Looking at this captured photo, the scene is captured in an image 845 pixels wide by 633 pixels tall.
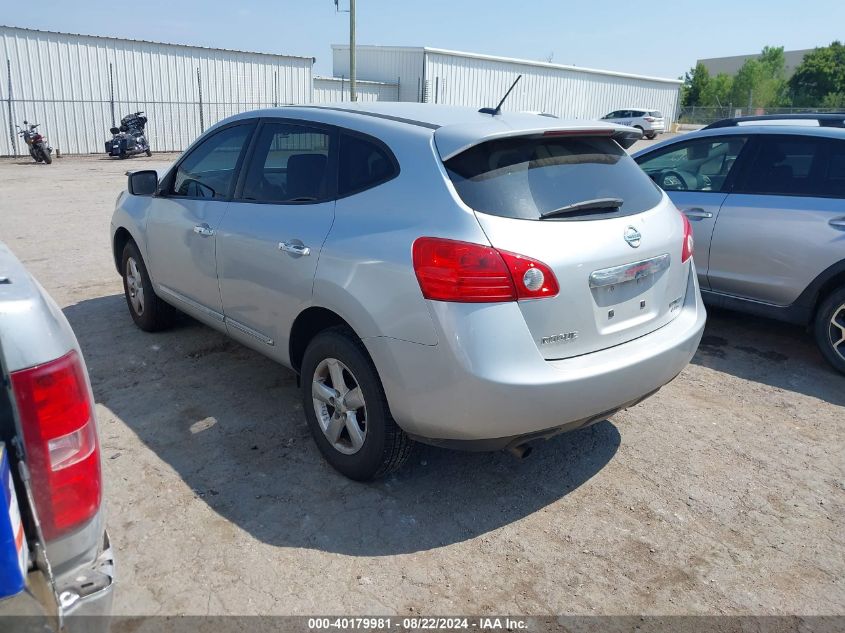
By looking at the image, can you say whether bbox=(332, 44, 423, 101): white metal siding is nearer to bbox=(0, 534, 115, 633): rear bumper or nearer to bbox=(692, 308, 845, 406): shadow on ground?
bbox=(692, 308, 845, 406): shadow on ground

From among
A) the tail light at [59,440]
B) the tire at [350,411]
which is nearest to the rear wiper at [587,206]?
the tire at [350,411]

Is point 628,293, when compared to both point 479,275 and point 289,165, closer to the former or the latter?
point 479,275

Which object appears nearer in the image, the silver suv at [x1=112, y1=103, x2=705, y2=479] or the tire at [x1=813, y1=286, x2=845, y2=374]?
the silver suv at [x1=112, y1=103, x2=705, y2=479]

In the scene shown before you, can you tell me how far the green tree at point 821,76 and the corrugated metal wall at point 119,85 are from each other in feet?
171

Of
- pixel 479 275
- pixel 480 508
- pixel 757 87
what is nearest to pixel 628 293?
pixel 479 275

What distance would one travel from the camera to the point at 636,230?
3.19 m

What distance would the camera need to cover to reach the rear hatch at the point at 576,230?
2.84 metres

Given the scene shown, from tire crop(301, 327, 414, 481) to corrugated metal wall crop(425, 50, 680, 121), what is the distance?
32593 millimetres

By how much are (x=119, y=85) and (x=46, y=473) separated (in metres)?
25.7

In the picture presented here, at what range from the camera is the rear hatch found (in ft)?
9.30

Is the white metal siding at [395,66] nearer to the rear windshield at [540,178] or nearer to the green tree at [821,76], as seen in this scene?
the rear windshield at [540,178]

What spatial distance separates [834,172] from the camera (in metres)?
4.90

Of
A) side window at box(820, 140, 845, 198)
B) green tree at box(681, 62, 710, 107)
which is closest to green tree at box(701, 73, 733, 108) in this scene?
green tree at box(681, 62, 710, 107)

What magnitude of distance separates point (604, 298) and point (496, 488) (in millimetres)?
1121
